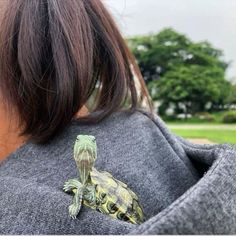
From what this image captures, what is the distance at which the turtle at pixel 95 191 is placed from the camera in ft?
3.09

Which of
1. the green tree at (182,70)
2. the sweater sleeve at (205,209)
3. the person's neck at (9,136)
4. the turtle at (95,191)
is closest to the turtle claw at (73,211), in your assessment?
the turtle at (95,191)

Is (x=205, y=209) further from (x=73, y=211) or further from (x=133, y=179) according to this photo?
(x=133, y=179)

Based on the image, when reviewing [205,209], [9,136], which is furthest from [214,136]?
[205,209]

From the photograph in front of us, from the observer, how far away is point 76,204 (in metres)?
0.93

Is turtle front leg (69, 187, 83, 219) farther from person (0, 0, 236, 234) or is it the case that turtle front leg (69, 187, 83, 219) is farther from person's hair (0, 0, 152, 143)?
person's hair (0, 0, 152, 143)

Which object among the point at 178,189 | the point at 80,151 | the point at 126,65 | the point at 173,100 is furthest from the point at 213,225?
the point at 173,100

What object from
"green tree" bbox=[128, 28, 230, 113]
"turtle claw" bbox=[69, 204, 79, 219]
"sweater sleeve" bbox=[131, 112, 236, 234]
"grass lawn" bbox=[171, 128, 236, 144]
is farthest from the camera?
"green tree" bbox=[128, 28, 230, 113]

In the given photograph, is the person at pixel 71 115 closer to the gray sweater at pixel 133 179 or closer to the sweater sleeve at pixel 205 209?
the gray sweater at pixel 133 179

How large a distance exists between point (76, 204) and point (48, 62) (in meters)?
0.38

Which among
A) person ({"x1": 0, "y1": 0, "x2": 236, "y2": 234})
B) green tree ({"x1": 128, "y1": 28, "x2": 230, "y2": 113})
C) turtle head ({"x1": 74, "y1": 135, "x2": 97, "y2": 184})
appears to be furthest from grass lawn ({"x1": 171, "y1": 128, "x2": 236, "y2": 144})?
green tree ({"x1": 128, "y1": 28, "x2": 230, "y2": 113})

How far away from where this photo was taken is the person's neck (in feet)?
4.10

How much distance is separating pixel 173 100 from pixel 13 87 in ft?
85.1

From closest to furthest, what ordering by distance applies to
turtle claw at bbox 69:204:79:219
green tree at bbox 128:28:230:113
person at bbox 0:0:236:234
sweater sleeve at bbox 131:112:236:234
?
sweater sleeve at bbox 131:112:236:234 → turtle claw at bbox 69:204:79:219 → person at bbox 0:0:236:234 → green tree at bbox 128:28:230:113

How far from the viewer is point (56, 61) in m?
1.15
